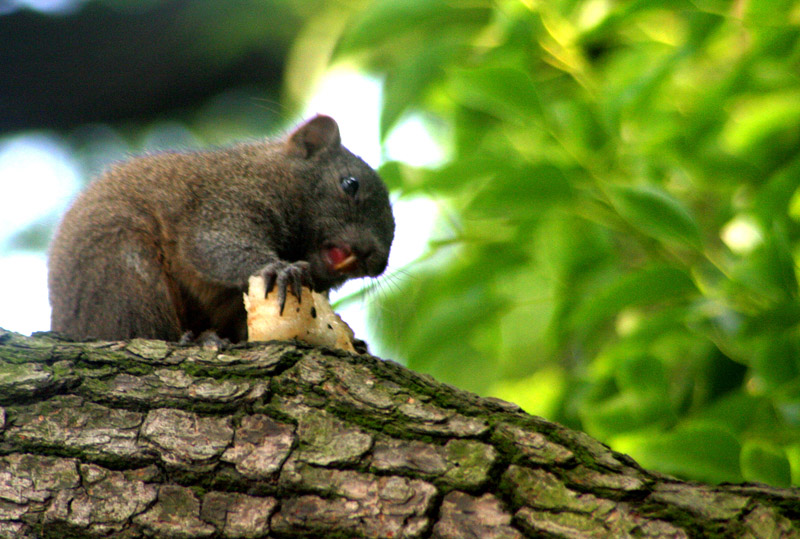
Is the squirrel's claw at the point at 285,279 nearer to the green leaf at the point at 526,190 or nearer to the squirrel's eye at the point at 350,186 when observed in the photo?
the green leaf at the point at 526,190

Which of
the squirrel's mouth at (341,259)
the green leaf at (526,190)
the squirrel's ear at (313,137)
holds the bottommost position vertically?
the green leaf at (526,190)

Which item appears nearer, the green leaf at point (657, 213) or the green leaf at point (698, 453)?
the green leaf at point (698, 453)

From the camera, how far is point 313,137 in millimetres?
4160

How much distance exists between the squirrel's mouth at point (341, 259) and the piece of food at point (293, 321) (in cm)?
88

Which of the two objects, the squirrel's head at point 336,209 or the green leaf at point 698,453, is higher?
the squirrel's head at point 336,209

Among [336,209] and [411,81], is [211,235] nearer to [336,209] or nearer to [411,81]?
[336,209]

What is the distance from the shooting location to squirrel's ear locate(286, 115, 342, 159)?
414 cm

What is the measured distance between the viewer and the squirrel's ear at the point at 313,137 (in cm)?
414

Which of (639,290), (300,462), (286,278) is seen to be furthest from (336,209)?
(300,462)

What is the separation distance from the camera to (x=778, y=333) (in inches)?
88.8

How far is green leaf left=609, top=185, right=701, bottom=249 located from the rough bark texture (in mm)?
668

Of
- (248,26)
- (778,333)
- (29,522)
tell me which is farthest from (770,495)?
(248,26)

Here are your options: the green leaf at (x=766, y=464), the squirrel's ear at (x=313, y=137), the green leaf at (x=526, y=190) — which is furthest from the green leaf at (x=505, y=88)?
the squirrel's ear at (x=313, y=137)

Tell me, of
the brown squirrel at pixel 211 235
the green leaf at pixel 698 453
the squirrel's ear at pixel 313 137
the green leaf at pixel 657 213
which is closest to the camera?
the green leaf at pixel 698 453
